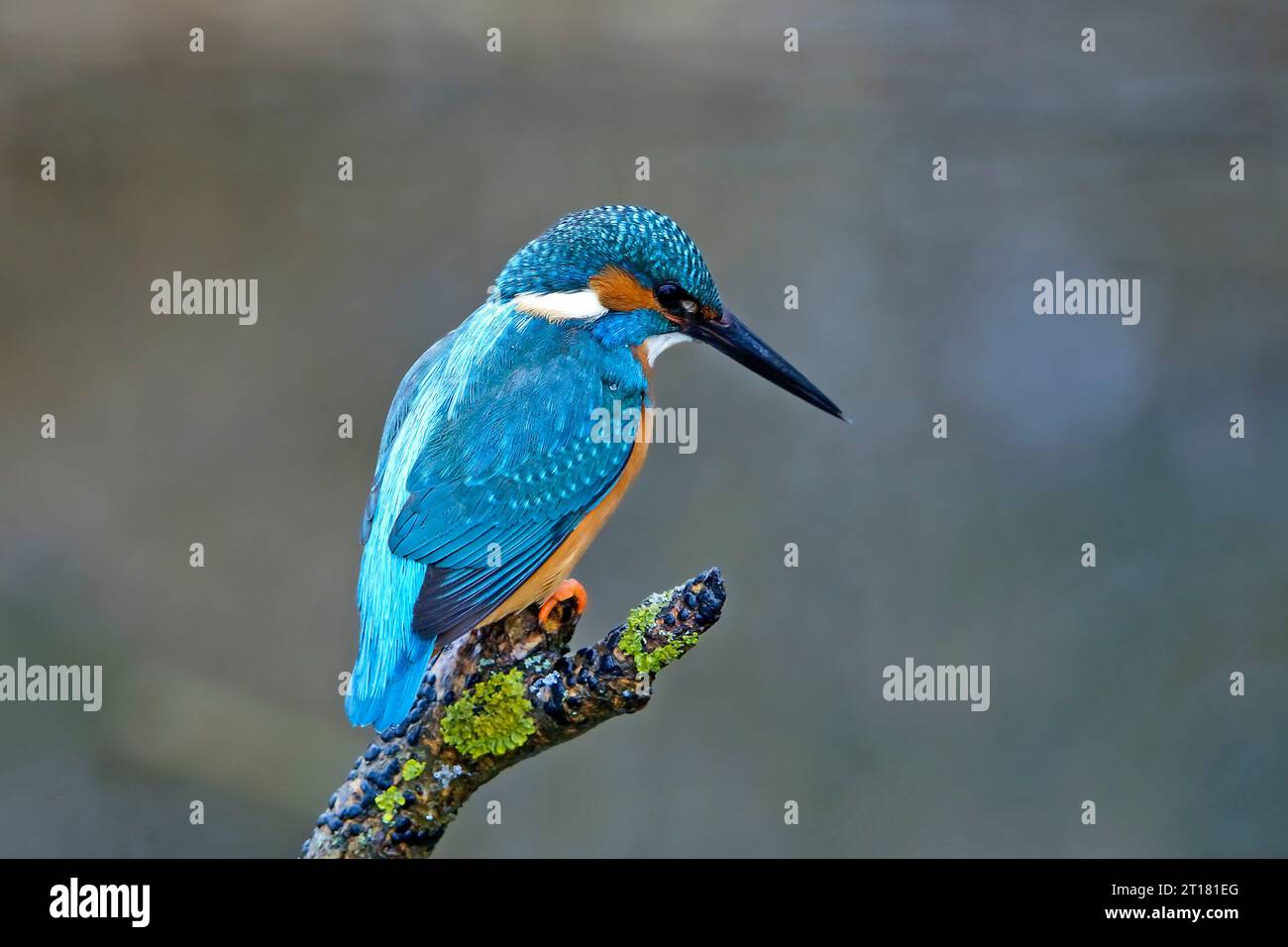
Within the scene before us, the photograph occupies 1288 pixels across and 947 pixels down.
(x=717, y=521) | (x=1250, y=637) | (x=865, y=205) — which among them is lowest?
(x=1250, y=637)

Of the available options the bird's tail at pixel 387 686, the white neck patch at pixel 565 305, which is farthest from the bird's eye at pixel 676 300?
the bird's tail at pixel 387 686

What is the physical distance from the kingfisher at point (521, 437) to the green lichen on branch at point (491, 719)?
86 mm

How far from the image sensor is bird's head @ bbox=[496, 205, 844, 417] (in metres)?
2.68

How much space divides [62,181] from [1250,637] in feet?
16.4

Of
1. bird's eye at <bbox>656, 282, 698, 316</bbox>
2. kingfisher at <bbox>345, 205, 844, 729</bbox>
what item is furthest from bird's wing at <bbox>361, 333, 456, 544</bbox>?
bird's eye at <bbox>656, 282, 698, 316</bbox>

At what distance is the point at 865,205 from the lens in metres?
5.33

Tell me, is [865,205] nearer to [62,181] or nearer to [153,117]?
[153,117]

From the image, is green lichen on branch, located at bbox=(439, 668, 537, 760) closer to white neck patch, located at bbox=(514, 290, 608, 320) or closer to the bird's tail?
the bird's tail

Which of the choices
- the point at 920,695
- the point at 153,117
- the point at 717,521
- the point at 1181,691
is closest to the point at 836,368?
the point at 717,521

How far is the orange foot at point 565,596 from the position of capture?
2492mm

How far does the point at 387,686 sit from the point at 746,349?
1078 mm

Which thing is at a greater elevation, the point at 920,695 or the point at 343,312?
the point at 343,312

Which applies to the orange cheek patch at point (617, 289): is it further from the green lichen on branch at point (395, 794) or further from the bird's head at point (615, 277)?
the green lichen on branch at point (395, 794)

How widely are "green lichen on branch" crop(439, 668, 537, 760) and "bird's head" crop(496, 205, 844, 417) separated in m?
0.78
